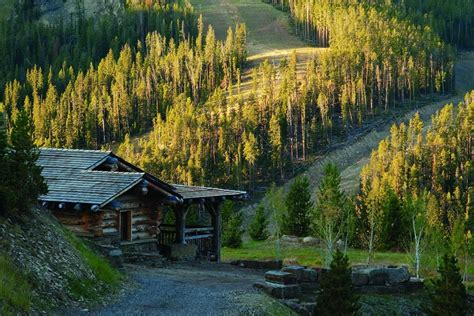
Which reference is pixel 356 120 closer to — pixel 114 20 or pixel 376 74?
pixel 376 74

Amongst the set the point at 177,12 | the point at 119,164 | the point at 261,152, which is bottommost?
the point at 261,152

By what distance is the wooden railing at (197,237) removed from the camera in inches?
1475

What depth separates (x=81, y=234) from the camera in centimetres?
3066

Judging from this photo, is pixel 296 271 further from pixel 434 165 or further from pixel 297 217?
pixel 434 165

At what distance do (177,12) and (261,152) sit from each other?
86295mm

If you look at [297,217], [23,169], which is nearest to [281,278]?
[23,169]

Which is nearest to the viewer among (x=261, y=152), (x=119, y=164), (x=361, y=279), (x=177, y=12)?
(x=361, y=279)

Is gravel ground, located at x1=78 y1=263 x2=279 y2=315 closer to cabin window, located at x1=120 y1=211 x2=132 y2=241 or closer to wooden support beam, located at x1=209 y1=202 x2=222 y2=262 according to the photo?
cabin window, located at x1=120 y1=211 x2=132 y2=241

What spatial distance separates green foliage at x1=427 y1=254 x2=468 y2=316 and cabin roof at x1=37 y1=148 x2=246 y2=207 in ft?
42.0

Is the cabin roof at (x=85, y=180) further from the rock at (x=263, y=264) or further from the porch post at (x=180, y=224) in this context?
the rock at (x=263, y=264)

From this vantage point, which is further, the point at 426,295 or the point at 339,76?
the point at 339,76

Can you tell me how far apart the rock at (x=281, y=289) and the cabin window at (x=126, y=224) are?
33.7 feet

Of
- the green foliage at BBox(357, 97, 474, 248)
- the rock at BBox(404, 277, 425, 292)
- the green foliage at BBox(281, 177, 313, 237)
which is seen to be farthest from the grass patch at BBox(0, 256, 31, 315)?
the green foliage at BBox(357, 97, 474, 248)

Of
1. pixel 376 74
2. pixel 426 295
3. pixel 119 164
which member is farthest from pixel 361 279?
pixel 376 74
